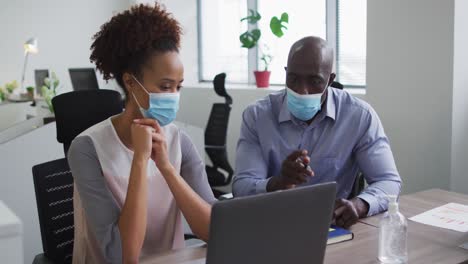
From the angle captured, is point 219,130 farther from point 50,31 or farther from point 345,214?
point 50,31

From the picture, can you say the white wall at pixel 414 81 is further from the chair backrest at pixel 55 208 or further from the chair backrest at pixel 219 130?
the chair backrest at pixel 55 208

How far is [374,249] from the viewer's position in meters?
1.40

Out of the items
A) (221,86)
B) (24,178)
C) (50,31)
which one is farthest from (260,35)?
(50,31)

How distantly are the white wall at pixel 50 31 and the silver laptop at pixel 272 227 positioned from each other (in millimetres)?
5334

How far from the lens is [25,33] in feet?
20.4

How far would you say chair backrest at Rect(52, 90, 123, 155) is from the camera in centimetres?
200

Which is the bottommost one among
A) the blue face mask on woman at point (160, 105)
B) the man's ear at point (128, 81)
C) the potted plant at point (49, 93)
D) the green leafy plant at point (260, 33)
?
the potted plant at point (49, 93)

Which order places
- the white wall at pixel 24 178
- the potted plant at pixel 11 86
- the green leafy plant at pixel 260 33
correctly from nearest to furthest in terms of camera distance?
the white wall at pixel 24 178
the green leafy plant at pixel 260 33
the potted plant at pixel 11 86

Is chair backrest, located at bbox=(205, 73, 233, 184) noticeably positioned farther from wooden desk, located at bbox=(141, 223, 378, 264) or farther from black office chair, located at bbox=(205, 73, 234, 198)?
wooden desk, located at bbox=(141, 223, 378, 264)

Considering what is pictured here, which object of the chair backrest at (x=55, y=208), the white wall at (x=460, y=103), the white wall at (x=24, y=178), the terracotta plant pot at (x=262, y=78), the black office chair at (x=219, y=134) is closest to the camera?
the chair backrest at (x=55, y=208)

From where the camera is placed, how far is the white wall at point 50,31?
6113mm

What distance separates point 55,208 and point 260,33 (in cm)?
333

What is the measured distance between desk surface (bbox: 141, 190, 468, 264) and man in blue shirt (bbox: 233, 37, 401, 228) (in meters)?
0.27

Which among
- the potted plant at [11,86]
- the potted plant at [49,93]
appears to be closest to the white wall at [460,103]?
the potted plant at [49,93]
